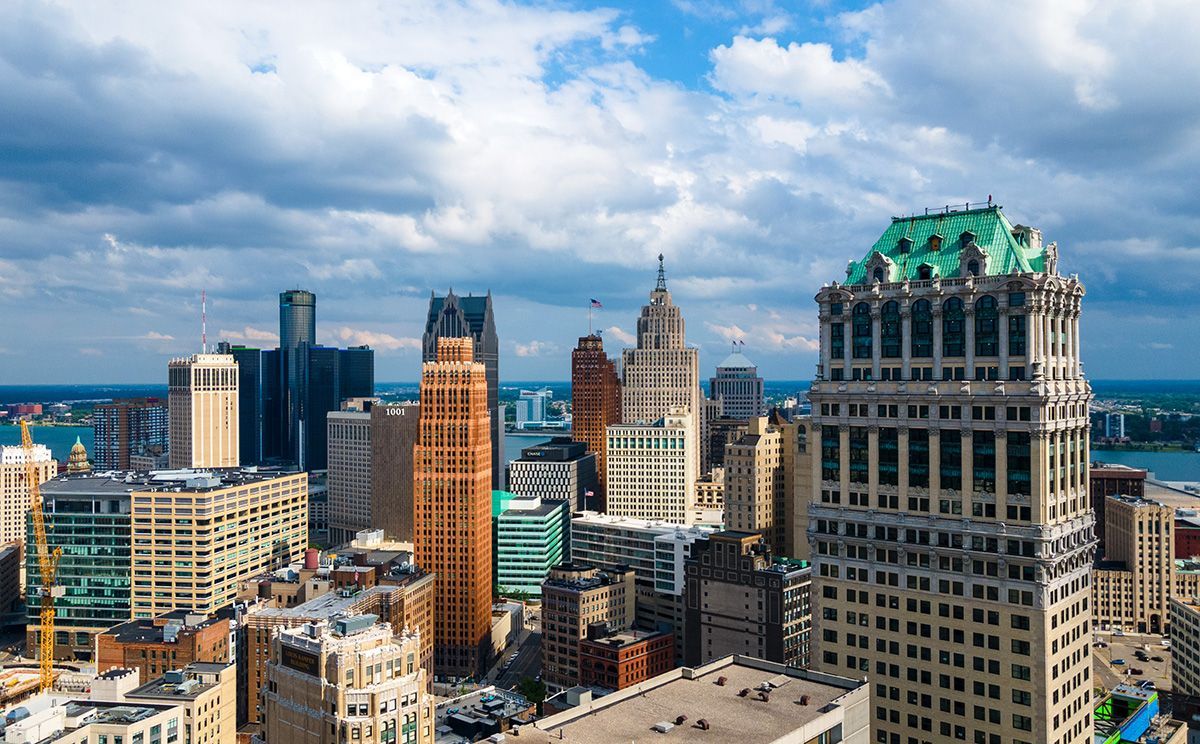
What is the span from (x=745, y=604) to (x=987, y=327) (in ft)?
337

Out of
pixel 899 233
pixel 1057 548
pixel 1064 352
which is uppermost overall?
pixel 899 233

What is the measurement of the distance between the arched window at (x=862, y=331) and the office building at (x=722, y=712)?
35.4 meters

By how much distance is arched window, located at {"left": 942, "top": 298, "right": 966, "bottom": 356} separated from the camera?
3597 inches

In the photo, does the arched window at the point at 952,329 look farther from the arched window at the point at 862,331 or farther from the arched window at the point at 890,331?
the arched window at the point at 862,331

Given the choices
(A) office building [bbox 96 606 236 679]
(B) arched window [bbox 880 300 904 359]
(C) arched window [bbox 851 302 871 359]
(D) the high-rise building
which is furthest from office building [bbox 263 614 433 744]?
(A) office building [bbox 96 606 236 679]

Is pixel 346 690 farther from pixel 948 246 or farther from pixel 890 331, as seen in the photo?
pixel 948 246

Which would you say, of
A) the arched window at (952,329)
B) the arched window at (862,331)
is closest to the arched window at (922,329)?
the arched window at (952,329)

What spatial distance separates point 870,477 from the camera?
94688mm

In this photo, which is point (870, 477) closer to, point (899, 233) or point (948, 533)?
point (948, 533)

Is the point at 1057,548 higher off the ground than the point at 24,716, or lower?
higher

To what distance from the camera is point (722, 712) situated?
66.6m

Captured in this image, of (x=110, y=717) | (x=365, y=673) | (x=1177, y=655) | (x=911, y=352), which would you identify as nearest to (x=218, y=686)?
(x=110, y=717)

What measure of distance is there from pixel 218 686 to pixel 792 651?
100841mm

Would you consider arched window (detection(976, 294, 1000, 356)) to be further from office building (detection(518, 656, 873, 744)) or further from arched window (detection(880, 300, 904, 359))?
office building (detection(518, 656, 873, 744))
